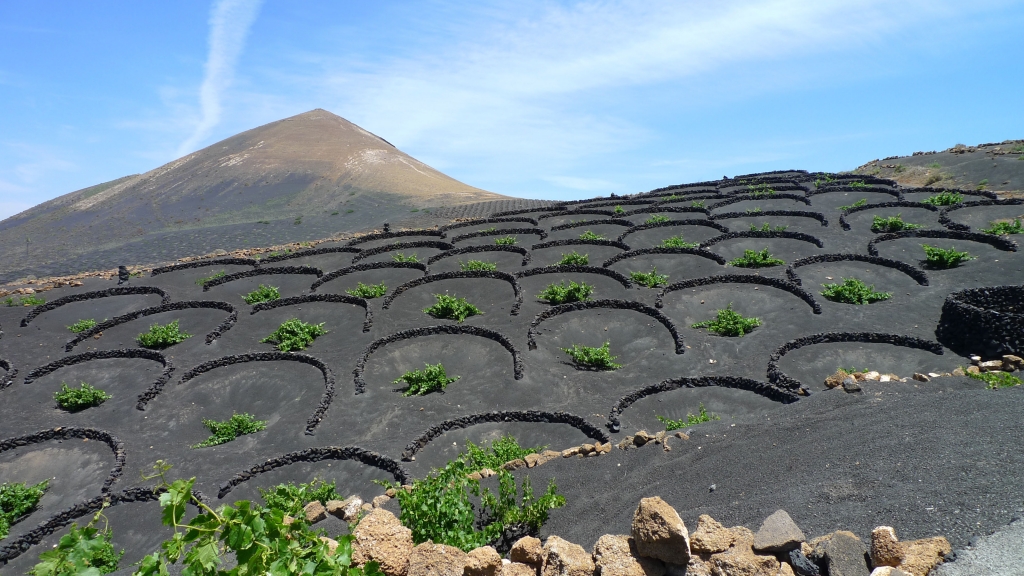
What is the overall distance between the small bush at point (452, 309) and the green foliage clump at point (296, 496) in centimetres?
772

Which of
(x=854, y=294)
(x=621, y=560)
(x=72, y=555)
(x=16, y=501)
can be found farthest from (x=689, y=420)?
(x=16, y=501)

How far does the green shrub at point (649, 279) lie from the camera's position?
19484 millimetres

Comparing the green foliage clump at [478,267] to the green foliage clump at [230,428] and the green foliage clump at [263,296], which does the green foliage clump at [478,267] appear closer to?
the green foliage clump at [263,296]

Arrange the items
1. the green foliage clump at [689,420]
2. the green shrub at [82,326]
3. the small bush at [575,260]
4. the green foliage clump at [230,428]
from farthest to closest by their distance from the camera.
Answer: the small bush at [575,260] → the green shrub at [82,326] → the green foliage clump at [230,428] → the green foliage clump at [689,420]

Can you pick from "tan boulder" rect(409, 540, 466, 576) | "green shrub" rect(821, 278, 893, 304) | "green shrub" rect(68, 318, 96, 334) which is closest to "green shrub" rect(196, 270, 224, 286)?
"green shrub" rect(68, 318, 96, 334)

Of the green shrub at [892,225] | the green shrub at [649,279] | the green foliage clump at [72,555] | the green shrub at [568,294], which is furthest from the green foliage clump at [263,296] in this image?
the green shrub at [892,225]

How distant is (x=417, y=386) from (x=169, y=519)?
35.4 ft

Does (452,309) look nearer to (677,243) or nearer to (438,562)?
(677,243)

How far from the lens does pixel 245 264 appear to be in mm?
25844

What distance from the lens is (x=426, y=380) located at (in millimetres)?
14383

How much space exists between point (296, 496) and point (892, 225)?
23888 mm

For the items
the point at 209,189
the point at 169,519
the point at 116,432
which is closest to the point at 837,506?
the point at 169,519

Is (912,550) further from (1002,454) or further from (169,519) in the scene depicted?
(169,519)

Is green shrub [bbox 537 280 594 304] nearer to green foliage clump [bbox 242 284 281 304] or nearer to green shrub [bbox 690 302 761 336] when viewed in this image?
green shrub [bbox 690 302 761 336]
